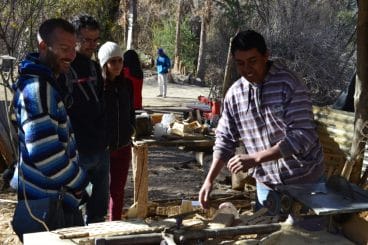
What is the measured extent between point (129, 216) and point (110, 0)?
649 centimetres

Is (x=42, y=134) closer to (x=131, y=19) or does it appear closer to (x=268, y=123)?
(x=268, y=123)

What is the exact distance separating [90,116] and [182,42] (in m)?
23.2

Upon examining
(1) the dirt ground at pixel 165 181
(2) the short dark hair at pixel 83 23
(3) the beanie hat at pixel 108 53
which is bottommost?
(1) the dirt ground at pixel 165 181

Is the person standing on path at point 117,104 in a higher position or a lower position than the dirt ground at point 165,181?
higher

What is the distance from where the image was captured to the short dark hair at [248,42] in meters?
2.84

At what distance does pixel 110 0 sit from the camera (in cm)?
1064

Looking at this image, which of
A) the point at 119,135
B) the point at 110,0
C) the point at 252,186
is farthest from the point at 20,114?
the point at 110,0

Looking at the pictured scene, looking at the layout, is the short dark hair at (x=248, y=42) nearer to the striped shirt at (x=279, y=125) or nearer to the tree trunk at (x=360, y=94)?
the striped shirt at (x=279, y=125)

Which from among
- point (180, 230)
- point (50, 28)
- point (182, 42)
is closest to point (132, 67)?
point (50, 28)

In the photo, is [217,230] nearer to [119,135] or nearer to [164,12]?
[119,135]

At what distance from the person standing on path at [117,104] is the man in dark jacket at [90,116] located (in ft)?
0.88

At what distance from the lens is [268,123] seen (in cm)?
294

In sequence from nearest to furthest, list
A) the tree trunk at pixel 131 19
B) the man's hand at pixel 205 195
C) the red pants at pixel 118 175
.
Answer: the man's hand at pixel 205 195 → the red pants at pixel 118 175 → the tree trunk at pixel 131 19

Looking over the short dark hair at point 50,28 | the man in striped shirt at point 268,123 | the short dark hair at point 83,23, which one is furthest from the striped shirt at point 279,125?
the short dark hair at point 83,23
